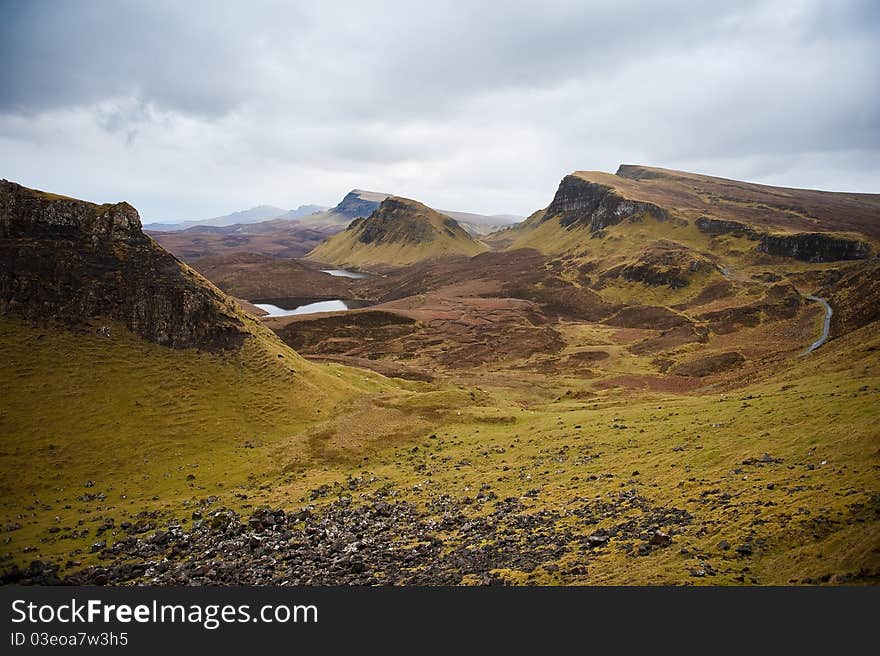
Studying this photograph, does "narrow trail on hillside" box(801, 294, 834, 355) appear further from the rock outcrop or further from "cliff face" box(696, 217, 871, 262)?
the rock outcrop

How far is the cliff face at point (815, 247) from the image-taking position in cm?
14625

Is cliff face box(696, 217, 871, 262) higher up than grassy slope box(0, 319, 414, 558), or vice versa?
cliff face box(696, 217, 871, 262)

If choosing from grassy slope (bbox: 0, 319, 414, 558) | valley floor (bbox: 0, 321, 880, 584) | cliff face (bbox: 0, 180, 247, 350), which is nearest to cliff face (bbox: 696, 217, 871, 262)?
valley floor (bbox: 0, 321, 880, 584)

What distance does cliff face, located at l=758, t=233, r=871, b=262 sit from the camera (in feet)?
480

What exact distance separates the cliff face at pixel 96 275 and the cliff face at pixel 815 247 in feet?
572

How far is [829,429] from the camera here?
2906 cm

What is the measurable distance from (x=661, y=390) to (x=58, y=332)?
80199 mm

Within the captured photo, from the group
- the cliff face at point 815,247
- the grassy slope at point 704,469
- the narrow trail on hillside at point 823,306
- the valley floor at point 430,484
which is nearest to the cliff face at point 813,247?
the cliff face at point 815,247

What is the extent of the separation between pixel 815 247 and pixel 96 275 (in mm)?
190092

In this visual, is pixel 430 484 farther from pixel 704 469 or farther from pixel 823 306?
pixel 823 306

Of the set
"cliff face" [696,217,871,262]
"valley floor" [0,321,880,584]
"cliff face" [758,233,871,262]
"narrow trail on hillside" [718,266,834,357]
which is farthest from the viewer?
"cliff face" [696,217,871,262]

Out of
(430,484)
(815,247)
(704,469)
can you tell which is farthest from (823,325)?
(430,484)

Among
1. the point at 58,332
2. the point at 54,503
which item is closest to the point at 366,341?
the point at 58,332

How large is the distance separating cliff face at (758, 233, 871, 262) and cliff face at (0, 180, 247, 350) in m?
174
